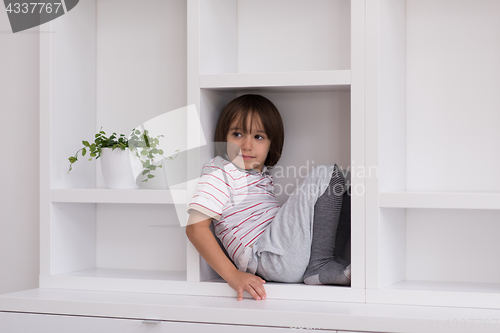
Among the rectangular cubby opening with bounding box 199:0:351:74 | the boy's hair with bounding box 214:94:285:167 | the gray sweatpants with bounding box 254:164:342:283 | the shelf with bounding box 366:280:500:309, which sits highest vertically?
the rectangular cubby opening with bounding box 199:0:351:74

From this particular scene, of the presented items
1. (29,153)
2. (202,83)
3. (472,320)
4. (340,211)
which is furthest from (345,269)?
(29,153)

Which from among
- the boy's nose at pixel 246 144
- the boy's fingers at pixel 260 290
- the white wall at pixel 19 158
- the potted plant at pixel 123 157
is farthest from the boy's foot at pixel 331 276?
the white wall at pixel 19 158

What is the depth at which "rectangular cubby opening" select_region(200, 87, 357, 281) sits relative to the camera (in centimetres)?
141

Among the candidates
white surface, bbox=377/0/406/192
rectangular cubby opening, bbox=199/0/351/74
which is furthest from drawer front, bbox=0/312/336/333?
rectangular cubby opening, bbox=199/0/351/74

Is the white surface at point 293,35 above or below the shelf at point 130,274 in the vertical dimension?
above

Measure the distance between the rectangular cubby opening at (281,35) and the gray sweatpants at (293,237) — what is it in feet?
1.22

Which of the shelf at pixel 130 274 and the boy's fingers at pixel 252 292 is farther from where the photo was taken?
the shelf at pixel 130 274

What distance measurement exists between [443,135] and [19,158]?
1308mm

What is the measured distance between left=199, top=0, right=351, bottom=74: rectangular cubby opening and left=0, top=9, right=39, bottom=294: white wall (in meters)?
0.64

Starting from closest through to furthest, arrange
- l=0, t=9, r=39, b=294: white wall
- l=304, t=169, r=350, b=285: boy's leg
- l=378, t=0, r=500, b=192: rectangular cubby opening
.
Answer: l=304, t=169, r=350, b=285: boy's leg → l=378, t=0, r=500, b=192: rectangular cubby opening → l=0, t=9, r=39, b=294: white wall

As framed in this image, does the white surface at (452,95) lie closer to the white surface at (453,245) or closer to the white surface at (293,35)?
the white surface at (453,245)

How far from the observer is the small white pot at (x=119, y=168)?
1.36 metres

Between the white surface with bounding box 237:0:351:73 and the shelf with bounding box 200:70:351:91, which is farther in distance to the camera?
the white surface with bounding box 237:0:351:73

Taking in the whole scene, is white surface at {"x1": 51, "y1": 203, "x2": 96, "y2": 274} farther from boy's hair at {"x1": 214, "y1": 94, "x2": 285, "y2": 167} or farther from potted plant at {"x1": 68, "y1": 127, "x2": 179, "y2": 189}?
boy's hair at {"x1": 214, "y1": 94, "x2": 285, "y2": 167}
